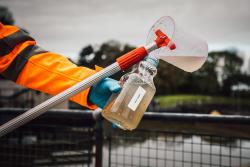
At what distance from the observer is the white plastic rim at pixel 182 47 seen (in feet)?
4.19

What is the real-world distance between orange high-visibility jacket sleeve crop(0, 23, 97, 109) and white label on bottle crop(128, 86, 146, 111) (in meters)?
0.23

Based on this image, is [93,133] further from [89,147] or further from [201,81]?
[201,81]

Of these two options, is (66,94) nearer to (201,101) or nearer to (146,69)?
(146,69)

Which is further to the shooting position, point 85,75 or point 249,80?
point 249,80

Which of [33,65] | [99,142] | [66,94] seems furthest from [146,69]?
[99,142]

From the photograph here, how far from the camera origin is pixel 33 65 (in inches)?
55.7

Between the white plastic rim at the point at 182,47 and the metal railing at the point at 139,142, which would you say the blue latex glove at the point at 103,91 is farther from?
the metal railing at the point at 139,142

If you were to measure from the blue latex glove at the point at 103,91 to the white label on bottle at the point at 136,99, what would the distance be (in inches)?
2.4

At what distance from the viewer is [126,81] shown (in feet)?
4.12

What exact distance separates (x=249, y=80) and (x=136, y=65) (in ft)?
193

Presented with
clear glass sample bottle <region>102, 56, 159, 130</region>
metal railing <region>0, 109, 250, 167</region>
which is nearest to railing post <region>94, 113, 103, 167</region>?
metal railing <region>0, 109, 250, 167</region>

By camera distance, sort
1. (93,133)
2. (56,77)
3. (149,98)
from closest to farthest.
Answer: (149,98), (56,77), (93,133)

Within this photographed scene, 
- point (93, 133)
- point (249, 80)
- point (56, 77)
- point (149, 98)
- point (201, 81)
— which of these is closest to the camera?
point (149, 98)

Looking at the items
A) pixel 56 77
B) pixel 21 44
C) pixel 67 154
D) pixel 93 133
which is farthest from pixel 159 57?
pixel 67 154
